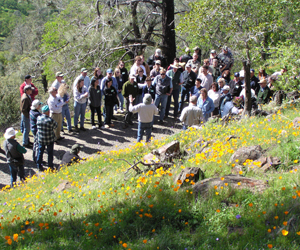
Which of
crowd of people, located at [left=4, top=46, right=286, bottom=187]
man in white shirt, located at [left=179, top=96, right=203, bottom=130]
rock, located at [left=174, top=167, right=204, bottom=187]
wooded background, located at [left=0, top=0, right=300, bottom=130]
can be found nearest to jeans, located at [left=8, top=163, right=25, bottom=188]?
crowd of people, located at [left=4, top=46, right=286, bottom=187]

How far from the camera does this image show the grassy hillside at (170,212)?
3.41 meters

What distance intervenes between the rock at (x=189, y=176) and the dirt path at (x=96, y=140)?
489cm

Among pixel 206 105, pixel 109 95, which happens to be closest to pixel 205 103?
pixel 206 105

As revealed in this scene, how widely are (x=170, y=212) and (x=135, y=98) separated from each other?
7.10 meters

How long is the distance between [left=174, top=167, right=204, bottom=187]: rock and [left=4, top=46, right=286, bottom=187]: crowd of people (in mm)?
3800

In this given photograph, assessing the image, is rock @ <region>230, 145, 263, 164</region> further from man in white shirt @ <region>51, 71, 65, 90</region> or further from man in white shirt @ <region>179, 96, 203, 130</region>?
man in white shirt @ <region>51, 71, 65, 90</region>

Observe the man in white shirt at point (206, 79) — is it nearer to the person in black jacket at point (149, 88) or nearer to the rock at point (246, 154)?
the person in black jacket at point (149, 88)

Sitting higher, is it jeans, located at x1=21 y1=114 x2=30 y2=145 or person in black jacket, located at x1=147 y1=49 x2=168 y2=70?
person in black jacket, located at x1=147 y1=49 x2=168 y2=70

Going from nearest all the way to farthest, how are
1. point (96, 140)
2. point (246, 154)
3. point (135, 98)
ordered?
point (246, 154) → point (96, 140) → point (135, 98)

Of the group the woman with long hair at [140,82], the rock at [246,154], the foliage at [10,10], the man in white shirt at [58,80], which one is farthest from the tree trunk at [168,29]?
the foliage at [10,10]

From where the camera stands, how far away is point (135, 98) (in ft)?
35.1

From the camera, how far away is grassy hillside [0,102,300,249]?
3.41 meters

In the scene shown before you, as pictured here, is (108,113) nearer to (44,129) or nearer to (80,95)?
(80,95)

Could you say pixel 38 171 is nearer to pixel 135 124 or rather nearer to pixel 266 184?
pixel 135 124
